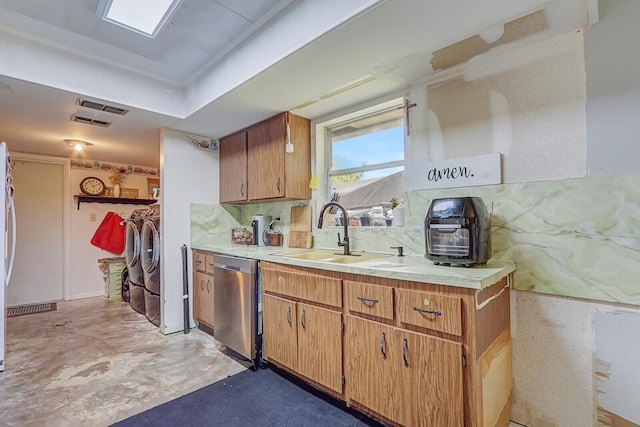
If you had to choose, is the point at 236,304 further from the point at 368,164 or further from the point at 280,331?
the point at 368,164

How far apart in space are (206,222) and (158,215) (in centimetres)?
51

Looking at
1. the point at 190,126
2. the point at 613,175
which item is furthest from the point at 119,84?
the point at 613,175

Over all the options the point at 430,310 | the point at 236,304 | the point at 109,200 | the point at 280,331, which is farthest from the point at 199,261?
the point at 109,200

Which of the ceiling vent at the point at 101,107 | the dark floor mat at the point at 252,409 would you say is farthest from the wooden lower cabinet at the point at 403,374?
the ceiling vent at the point at 101,107

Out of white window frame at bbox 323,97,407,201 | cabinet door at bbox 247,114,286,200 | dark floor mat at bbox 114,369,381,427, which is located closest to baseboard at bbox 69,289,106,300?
cabinet door at bbox 247,114,286,200

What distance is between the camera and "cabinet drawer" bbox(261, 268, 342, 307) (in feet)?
5.68

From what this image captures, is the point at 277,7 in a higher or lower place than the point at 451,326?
higher

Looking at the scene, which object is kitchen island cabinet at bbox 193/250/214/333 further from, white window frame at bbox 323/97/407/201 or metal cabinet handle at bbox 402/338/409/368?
metal cabinet handle at bbox 402/338/409/368

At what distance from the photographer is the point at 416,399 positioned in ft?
4.52

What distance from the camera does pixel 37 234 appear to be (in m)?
4.26

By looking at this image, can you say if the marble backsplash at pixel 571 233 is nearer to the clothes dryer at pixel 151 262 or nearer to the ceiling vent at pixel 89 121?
the clothes dryer at pixel 151 262

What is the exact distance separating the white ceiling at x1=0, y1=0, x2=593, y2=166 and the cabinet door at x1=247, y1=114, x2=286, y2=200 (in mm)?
151

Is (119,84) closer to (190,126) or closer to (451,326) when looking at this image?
(190,126)

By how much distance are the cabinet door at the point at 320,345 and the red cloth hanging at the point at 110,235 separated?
4153 mm
